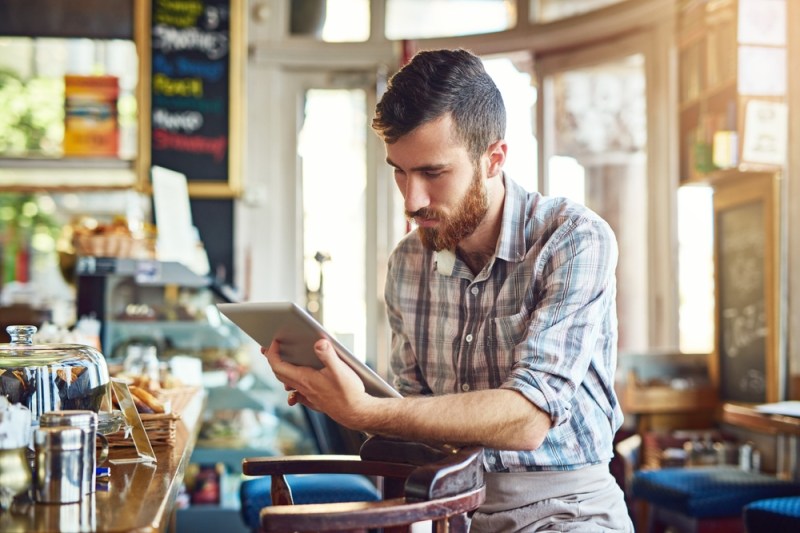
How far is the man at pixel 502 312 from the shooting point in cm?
158

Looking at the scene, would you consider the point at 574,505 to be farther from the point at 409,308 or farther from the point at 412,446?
the point at 409,308

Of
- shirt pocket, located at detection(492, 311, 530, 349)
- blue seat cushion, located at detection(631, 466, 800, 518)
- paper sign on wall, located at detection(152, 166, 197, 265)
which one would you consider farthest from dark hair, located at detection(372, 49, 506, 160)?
paper sign on wall, located at detection(152, 166, 197, 265)

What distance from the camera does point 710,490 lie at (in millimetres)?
3338

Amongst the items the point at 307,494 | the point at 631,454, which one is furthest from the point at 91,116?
the point at 631,454

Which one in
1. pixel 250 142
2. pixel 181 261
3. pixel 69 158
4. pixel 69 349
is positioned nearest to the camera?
pixel 69 349

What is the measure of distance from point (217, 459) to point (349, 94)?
2.83m

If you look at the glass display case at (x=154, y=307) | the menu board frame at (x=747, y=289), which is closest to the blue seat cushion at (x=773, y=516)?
the menu board frame at (x=747, y=289)

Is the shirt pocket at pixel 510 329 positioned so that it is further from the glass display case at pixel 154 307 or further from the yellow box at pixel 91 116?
the yellow box at pixel 91 116

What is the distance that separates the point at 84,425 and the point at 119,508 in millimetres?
129

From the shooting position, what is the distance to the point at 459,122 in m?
1.79

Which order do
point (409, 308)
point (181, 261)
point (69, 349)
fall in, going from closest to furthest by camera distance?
point (69, 349), point (409, 308), point (181, 261)

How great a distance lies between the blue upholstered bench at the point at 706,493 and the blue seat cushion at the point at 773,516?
392 millimetres

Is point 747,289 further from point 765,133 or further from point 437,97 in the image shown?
point 437,97

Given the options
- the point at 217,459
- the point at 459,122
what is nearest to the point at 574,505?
the point at 459,122
